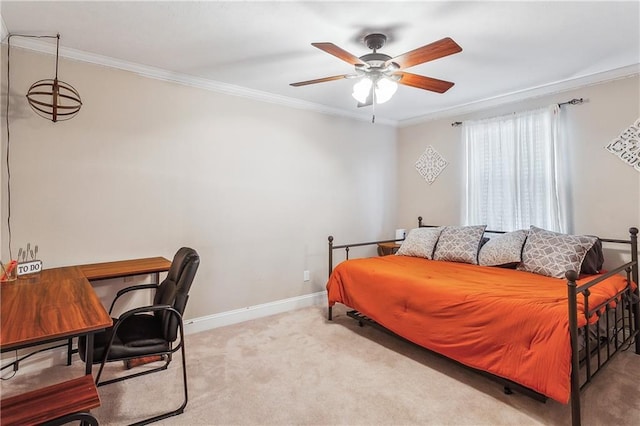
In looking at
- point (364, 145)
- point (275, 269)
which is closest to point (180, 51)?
point (275, 269)

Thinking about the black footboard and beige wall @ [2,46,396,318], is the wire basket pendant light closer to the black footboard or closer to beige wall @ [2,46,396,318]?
beige wall @ [2,46,396,318]

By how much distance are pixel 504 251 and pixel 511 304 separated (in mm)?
1216

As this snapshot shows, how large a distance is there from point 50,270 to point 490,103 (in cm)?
447

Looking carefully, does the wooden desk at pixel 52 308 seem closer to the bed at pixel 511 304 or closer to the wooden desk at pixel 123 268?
the wooden desk at pixel 123 268

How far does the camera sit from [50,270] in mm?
2381

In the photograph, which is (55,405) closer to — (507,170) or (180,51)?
(180,51)

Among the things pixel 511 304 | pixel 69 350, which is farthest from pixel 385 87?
pixel 69 350

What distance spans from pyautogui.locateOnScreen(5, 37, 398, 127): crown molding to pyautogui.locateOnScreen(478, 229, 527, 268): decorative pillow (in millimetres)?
2307

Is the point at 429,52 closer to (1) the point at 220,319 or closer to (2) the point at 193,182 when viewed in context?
(2) the point at 193,182

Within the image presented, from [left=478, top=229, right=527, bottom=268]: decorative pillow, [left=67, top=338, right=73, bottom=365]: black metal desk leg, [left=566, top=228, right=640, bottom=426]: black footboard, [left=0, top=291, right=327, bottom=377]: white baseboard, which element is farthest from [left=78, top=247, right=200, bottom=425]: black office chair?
[left=478, top=229, right=527, bottom=268]: decorative pillow

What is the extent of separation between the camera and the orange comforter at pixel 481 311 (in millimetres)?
1806

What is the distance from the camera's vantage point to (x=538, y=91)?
336 cm

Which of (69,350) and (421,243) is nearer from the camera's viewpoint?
(69,350)

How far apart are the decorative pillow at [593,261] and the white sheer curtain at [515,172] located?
1.62ft
